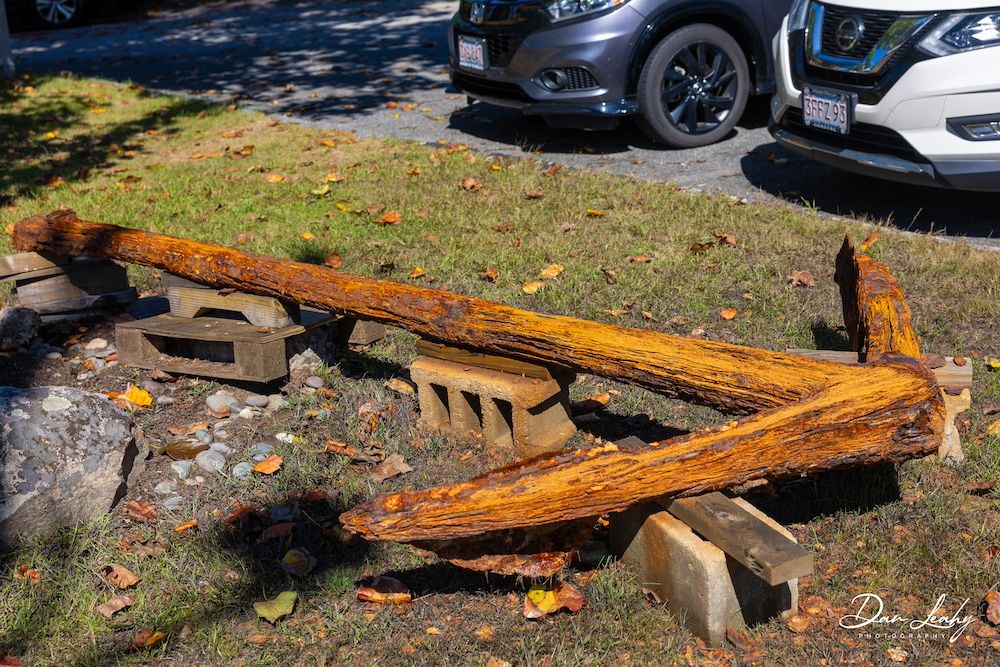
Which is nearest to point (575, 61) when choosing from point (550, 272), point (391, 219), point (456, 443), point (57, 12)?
point (391, 219)

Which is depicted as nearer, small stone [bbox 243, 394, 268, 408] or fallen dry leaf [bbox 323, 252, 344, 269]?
small stone [bbox 243, 394, 268, 408]

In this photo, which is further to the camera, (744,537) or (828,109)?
(828,109)

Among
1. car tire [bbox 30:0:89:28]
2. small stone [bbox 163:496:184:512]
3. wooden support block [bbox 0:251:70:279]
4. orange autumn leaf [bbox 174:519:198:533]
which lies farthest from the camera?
car tire [bbox 30:0:89:28]

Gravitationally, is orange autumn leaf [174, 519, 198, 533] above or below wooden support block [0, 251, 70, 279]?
below

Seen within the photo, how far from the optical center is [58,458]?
3477mm

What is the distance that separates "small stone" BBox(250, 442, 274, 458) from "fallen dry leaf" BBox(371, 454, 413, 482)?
1.42ft

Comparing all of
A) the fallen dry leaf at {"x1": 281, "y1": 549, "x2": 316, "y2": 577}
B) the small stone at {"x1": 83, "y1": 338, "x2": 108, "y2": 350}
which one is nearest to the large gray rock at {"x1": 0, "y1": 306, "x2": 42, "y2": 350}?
the small stone at {"x1": 83, "y1": 338, "x2": 108, "y2": 350}

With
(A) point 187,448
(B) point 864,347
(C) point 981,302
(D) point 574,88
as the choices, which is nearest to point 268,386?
(A) point 187,448

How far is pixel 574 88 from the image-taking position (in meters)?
7.43

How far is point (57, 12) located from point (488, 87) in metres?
11.2

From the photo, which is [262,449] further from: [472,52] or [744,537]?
[472,52]

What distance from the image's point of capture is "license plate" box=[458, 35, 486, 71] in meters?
7.80

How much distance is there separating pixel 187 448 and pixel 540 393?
4.50 feet

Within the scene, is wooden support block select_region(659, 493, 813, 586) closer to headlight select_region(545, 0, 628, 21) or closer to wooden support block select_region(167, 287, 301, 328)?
wooden support block select_region(167, 287, 301, 328)
